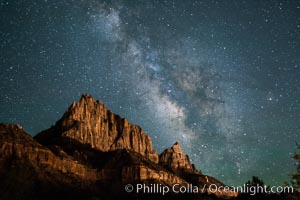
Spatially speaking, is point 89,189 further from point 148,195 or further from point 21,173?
point 21,173

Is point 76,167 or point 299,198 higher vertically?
point 76,167

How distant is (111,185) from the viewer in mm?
159375

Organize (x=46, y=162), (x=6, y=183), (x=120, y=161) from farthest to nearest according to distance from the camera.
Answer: (x=120, y=161), (x=46, y=162), (x=6, y=183)

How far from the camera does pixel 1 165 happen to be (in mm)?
122938

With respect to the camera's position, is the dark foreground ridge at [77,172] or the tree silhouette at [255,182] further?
the dark foreground ridge at [77,172]

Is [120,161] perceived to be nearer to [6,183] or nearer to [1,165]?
[1,165]

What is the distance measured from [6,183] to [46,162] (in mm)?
86659

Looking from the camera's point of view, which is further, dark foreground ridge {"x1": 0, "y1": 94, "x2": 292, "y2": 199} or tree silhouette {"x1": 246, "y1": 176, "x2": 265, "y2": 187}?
dark foreground ridge {"x1": 0, "y1": 94, "x2": 292, "y2": 199}

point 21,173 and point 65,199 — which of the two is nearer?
point 21,173

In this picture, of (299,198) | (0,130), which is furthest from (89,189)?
(299,198)

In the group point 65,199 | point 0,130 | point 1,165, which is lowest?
point 65,199

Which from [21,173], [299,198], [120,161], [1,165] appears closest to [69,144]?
[120,161]

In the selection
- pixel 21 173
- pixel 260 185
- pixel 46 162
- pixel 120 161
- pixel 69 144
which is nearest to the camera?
pixel 21 173

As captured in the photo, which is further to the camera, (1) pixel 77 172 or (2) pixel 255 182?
(1) pixel 77 172
